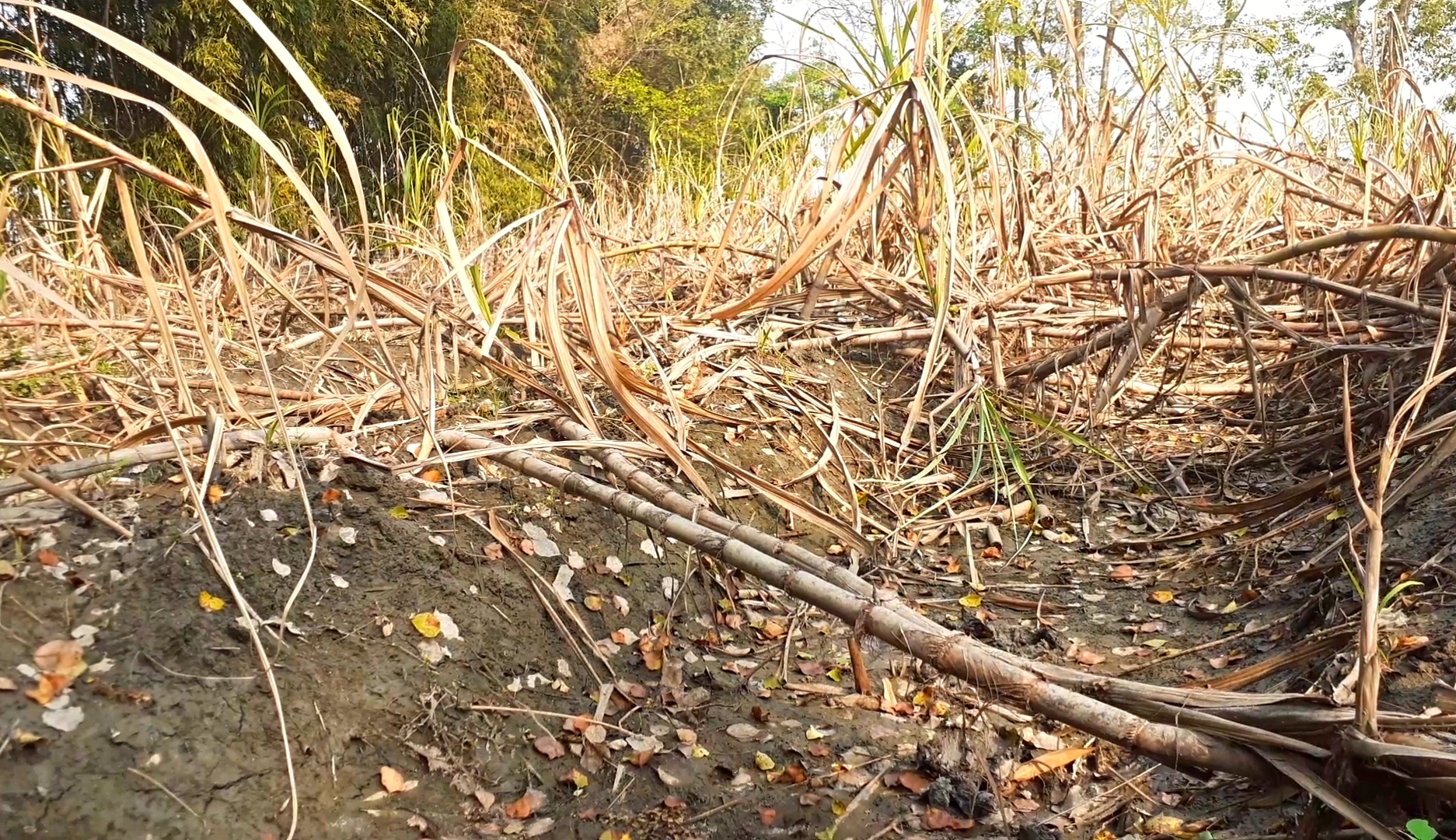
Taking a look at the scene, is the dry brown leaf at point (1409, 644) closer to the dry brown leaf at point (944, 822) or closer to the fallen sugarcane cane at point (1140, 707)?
the fallen sugarcane cane at point (1140, 707)

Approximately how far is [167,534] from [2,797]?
0.45 metres

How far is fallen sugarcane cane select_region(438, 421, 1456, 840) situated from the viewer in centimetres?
105

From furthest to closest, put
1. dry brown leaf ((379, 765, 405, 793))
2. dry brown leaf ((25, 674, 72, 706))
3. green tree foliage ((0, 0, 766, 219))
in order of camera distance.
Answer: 1. green tree foliage ((0, 0, 766, 219))
2. dry brown leaf ((379, 765, 405, 793))
3. dry brown leaf ((25, 674, 72, 706))

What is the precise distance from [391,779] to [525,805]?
0.21 m

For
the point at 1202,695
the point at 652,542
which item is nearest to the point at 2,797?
the point at 652,542

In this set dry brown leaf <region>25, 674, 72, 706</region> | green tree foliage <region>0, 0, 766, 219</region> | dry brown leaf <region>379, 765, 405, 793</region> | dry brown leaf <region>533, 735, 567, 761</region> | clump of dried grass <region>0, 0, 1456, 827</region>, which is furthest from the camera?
green tree foliage <region>0, 0, 766, 219</region>

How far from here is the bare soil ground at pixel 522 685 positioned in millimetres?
1212

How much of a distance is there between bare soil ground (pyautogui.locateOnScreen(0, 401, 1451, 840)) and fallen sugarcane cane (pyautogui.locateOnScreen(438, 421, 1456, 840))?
0.10 metres

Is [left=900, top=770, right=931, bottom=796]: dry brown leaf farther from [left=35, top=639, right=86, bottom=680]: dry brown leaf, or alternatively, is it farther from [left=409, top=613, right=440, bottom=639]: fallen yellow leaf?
[left=35, top=639, right=86, bottom=680]: dry brown leaf

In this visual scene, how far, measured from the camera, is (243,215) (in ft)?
4.28

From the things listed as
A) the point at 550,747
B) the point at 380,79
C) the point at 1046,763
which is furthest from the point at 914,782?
the point at 380,79

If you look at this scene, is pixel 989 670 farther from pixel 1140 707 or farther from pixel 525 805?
pixel 525 805

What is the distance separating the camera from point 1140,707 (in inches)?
47.1

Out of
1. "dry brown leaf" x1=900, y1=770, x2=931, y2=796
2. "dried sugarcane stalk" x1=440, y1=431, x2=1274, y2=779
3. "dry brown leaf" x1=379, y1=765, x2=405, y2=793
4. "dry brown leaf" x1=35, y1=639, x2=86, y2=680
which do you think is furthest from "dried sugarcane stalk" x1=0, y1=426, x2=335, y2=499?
"dry brown leaf" x1=900, y1=770, x2=931, y2=796
